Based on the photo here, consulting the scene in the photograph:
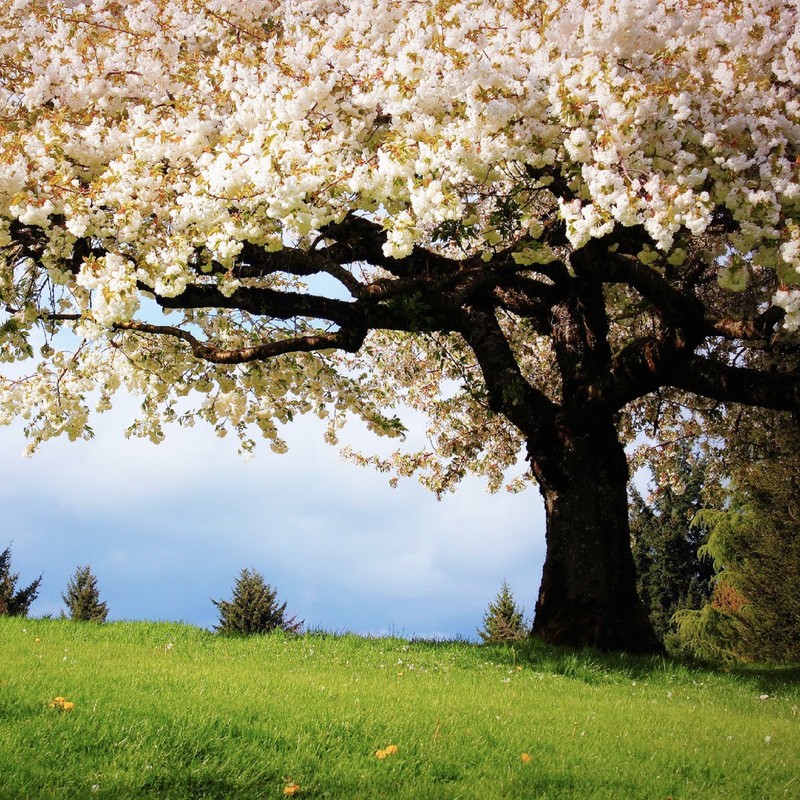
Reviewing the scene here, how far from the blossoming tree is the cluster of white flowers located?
33 mm

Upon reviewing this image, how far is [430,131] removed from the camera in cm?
780

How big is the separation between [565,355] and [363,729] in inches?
321

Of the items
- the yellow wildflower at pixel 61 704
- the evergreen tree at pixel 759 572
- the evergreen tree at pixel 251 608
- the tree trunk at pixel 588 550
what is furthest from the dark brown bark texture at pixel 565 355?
the evergreen tree at pixel 251 608

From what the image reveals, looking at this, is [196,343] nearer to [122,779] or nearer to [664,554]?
[122,779]

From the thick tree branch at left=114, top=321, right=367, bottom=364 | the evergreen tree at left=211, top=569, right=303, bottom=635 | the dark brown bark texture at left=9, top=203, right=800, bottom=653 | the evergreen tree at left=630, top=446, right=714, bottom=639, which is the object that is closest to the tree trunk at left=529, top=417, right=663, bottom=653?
the dark brown bark texture at left=9, top=203, right=800, bottom=653

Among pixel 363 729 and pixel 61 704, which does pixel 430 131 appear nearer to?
pixel 363 729

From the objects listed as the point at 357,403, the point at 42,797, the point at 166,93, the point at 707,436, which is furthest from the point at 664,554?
the point at 42,797

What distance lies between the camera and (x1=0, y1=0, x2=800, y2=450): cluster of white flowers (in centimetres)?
741

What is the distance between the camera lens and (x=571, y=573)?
39.7ft

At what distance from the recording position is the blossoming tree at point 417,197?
24.8ft

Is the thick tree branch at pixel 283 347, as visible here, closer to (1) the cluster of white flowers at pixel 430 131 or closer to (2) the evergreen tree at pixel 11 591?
(1) the cluster of white flowers at pixel 430 131

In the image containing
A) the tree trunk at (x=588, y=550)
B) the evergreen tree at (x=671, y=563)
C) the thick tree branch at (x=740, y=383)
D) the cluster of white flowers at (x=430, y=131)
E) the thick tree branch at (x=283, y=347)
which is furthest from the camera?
the evergreen tree at (x=671, y=563)

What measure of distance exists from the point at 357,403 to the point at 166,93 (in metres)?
6.27

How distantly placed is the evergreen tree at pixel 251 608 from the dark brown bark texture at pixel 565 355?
20.0m
